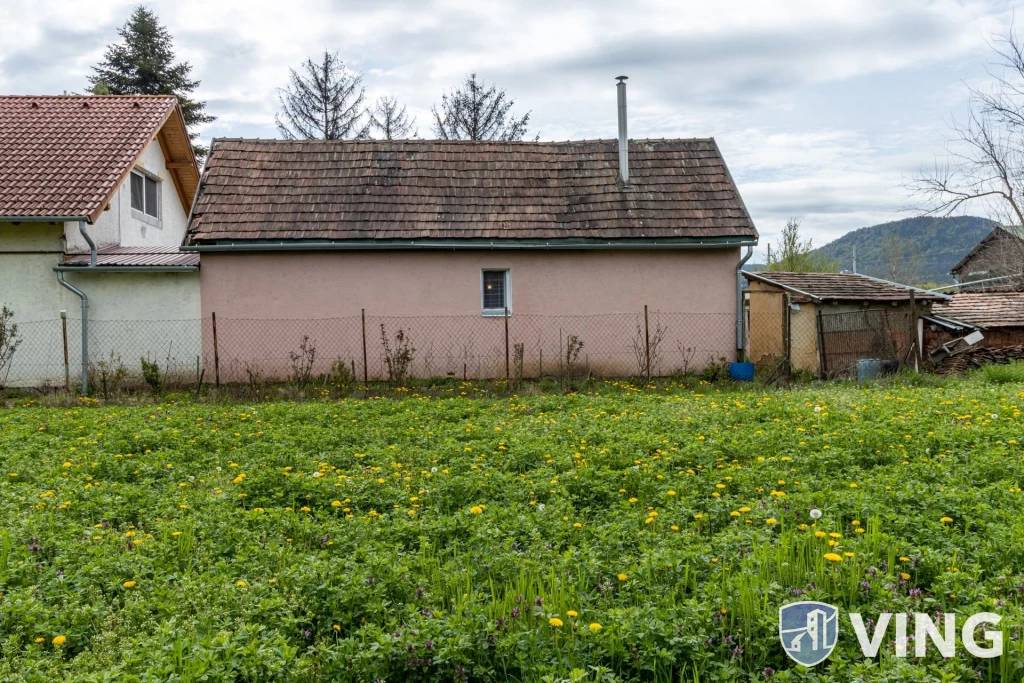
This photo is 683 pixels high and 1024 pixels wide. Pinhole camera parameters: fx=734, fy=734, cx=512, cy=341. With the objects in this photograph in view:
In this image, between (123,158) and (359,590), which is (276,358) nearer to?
(123,158)

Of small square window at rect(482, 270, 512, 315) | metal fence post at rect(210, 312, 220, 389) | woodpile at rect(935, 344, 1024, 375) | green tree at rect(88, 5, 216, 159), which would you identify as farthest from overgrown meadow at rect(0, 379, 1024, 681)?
green tree at rect(88, 5, 216, 159)

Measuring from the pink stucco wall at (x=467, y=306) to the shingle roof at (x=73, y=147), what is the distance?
3026mm

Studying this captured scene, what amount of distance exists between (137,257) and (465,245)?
273 inches

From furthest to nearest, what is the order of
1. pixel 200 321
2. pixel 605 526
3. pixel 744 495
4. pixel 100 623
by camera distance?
pixel 200 321, pixel 744 495, pixel 605 526, pixel 100 623

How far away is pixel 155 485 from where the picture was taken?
20.5 ft

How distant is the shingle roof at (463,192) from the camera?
15688 mm

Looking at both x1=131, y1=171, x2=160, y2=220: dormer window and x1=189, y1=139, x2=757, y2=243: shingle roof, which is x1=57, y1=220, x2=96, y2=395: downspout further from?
x1=131, y1=171, x2=160, y2=220: dormer window

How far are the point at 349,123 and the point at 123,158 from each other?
61.8 feet

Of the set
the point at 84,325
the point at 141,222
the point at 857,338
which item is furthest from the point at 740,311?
the point at 141,222

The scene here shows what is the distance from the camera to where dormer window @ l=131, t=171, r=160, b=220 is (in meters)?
18.7

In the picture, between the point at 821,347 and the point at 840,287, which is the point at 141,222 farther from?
the point at 840,287

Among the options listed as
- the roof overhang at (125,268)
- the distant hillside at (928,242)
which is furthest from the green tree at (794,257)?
the roof overhang at (125,268)

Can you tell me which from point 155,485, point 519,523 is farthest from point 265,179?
point 519,523

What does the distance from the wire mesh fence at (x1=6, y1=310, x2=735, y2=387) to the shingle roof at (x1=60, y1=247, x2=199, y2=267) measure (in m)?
1.21
